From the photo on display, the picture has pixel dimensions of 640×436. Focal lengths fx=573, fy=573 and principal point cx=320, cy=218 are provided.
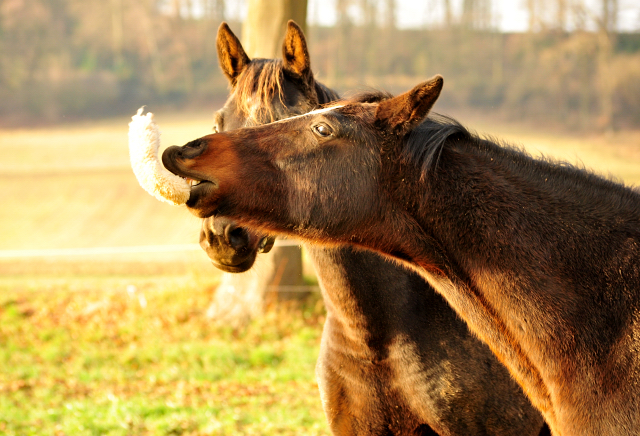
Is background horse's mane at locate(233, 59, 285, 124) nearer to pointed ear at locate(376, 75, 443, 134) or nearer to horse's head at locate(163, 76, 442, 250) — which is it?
horse's head at locate(163, 76, 442, 250)

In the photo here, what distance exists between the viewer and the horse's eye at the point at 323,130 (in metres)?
2.13

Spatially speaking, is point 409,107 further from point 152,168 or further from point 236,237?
point 236,237

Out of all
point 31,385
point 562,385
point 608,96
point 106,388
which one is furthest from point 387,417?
point 608,96

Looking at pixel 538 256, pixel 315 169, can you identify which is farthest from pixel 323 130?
pixel 538 256

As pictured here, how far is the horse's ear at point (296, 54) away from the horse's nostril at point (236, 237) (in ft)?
3.23

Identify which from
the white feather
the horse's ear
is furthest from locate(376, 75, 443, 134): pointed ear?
the horse's ear

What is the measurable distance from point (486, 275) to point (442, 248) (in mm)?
181

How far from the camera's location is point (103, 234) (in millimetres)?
17078

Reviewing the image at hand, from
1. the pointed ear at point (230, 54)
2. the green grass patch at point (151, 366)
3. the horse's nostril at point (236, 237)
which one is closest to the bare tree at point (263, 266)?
the green grass patch at point (151, 366)

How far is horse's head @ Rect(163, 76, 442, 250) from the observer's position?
6.77 feet

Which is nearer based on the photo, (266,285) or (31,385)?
(31,385)

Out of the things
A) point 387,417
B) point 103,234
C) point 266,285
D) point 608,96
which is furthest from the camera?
point 608,96

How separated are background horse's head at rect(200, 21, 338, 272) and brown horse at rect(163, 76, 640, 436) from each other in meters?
0.65

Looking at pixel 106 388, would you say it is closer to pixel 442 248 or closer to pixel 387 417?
pixel 387 417
